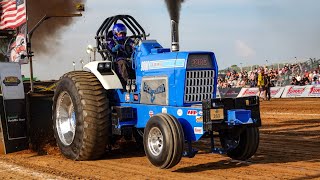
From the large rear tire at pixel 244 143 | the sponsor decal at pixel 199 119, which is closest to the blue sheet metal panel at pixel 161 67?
the sponsor decal at pixel 199 119

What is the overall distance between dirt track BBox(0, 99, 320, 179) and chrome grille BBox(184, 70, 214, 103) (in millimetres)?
1027

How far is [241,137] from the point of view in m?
7.16

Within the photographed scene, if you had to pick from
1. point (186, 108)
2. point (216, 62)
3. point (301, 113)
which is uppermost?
point (216, 62)

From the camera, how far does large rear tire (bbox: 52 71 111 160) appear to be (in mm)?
7422

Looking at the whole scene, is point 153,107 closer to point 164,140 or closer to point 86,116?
point 164,140

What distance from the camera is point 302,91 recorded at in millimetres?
24453

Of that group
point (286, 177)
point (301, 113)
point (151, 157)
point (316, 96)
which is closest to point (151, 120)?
point (151, 157)

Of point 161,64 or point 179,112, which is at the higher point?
point 161,64

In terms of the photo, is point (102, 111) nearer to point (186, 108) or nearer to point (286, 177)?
point (186, 108)

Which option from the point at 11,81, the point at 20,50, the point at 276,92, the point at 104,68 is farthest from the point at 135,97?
the point at 276,92

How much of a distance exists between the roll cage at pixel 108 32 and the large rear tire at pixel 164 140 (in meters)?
2.00

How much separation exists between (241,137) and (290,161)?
2.83 feet

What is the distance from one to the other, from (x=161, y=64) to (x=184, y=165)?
1.54m

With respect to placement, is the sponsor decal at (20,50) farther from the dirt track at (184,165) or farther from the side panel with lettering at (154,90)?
the side panel with lettering at (154,90)
